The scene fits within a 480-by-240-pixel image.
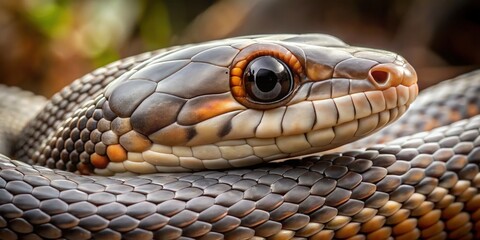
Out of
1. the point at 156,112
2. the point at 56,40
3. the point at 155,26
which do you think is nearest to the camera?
the point at 156,112

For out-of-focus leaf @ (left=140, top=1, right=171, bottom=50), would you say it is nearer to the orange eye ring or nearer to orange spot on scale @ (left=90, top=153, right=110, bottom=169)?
orange spot on scale @ (left=90, top=153, right=110, bottom=169)

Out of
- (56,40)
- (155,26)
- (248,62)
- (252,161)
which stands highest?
(155,26)

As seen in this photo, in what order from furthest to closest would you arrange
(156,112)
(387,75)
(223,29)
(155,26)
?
(155,26), (223,29), (156,112), (387,75)

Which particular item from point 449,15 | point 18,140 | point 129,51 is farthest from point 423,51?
point 18,140

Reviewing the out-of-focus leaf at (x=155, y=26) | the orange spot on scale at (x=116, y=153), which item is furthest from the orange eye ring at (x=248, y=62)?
the out-of-focus leaf at (x=155, y=26)

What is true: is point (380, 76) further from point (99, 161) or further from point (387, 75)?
point (99, 161)

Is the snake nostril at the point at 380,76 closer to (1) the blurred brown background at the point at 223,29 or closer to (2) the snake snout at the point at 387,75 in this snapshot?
(2) the snake snout at the point at 387,75

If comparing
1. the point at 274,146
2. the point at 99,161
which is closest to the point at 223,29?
the point at 99,161
